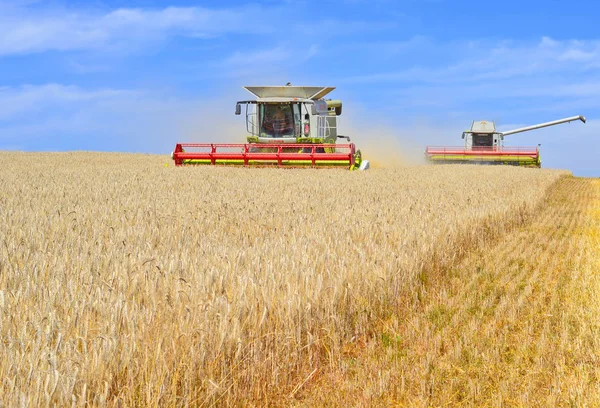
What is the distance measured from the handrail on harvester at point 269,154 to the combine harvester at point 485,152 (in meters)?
11.2

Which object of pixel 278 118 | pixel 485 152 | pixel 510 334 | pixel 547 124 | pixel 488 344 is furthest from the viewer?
pixel 547 124

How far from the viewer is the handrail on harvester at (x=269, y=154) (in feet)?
64.6

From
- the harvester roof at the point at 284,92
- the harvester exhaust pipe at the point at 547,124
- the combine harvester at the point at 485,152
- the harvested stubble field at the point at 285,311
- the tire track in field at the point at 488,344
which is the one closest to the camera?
the harvested stubble field at the point at 285,311

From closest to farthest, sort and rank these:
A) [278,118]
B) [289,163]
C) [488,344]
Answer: [488,344], [289,163], [278,118]

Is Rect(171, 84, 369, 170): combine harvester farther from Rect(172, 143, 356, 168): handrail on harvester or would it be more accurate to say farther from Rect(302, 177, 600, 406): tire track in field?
Rect(302, 177, 600, 406): tire track in field

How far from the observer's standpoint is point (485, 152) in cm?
3017

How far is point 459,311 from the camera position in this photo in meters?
5.02

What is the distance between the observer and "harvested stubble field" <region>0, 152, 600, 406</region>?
2891mm

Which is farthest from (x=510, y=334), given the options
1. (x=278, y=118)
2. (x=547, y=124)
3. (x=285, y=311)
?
(x=547, y=124)

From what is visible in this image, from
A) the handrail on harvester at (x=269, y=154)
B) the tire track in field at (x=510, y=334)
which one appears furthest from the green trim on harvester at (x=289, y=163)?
the tire track in field at (x=510, y=334)

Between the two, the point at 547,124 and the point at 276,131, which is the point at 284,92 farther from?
the point at 547,124

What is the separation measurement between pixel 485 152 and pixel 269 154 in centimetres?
1455

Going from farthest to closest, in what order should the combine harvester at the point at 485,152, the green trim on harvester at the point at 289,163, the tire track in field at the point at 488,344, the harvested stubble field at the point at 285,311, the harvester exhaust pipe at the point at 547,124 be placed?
the harvester exhaust pipe at the point at 547,124 → the combine harvester at the point at 485,152 → the green trim on harvester at the point at 289,163 → the tire track in field at the point at 488,344 → the harvested stubble field at the point at 285,311

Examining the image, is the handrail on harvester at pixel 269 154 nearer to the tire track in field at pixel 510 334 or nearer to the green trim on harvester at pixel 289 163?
the green trim on harvester at pixel 289 163
